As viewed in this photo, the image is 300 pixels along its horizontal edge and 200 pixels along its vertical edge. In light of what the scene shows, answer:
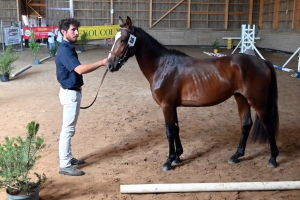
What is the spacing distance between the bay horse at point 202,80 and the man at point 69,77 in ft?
1.69

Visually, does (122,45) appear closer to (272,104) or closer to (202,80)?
(202,80)

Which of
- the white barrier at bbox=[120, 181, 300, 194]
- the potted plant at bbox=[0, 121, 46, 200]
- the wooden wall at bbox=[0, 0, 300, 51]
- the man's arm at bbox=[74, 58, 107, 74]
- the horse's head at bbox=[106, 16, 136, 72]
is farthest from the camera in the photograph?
the wooden wall at bbox=[0, 0, 300, 51]

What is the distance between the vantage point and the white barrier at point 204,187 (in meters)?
3.02

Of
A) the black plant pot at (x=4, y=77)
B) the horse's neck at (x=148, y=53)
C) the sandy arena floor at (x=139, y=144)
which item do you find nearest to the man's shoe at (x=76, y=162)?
the sandy arena floor at (x=139, y=144)

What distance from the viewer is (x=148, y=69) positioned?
367 centimetres

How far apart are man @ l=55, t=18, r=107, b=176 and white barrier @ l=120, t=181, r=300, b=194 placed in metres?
0.82

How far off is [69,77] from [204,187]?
5.82 feet

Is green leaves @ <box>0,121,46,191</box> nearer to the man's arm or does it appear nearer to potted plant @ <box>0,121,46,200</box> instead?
potted plant @ <box>0,121,46,200</box>

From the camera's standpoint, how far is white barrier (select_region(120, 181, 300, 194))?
3021 mm

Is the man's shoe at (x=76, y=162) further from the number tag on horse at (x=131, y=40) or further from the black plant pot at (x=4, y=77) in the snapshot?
the black plant pot at (x=4, y=77)

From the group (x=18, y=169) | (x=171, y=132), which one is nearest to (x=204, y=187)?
(x=171, y=132)

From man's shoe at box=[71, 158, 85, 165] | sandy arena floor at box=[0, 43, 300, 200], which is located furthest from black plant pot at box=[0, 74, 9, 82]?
man's shoe at box=[71, 158, 85, 165]

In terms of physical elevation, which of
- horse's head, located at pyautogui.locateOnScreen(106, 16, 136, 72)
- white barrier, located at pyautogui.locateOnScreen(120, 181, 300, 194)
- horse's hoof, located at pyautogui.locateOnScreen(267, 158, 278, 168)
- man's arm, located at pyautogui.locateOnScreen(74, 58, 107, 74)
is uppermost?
horse's head, located at pyautogui.locateOnScreen(106, 16, 136, 72)

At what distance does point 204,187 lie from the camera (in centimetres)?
303
